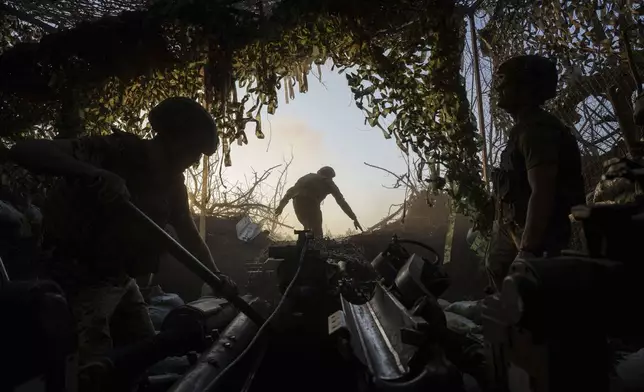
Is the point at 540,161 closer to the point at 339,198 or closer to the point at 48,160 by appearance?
the point at 48,160

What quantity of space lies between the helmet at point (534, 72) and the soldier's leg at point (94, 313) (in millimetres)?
2548

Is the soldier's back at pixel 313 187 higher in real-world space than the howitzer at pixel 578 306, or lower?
higher

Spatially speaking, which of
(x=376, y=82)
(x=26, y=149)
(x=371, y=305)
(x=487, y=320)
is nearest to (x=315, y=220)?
(x=376, y=82)

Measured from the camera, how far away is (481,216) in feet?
12.8

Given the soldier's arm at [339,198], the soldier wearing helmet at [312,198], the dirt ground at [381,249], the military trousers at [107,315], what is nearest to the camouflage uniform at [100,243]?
the military trousers at [107,315]

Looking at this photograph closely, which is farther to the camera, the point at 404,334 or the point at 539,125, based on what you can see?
the point at 539,125

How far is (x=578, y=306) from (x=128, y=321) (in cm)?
243

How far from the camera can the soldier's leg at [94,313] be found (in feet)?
7.53

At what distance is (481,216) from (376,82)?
1481 millimetres

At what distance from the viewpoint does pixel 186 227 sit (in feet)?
10.6

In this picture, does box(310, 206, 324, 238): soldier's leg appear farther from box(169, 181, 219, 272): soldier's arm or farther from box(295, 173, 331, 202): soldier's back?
box(169, 181, 219, 272): soldier's arm

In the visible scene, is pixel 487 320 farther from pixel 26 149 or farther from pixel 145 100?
pixel 145 100

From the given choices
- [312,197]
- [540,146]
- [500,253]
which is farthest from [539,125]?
[312,197]

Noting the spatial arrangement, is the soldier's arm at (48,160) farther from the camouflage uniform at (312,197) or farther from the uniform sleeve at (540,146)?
the camouflage uniform at (312,197)
